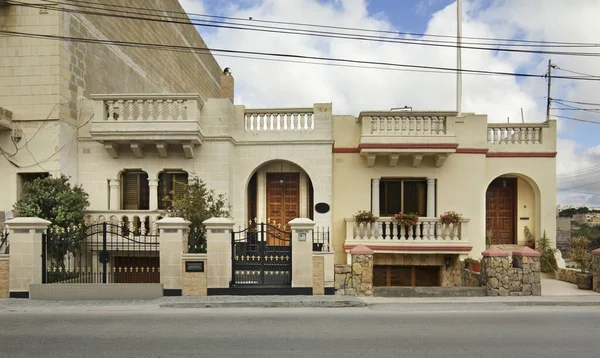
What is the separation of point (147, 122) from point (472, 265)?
463 inches

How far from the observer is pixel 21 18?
11453 mm

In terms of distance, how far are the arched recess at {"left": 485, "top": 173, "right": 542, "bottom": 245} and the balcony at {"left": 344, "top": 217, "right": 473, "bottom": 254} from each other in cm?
243

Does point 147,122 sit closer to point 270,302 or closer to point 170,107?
point 170,107

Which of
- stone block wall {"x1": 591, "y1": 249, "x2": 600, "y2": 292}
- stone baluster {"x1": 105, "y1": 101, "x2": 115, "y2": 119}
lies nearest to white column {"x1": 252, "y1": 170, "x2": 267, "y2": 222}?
stone baluster {"x1": 105, "y1": 101, "x2": 115, "y2": 119}

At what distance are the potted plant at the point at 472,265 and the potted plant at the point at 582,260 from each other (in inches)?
108

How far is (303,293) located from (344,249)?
4.22 meters

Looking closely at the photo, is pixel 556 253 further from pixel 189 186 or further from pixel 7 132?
pixel 7 132

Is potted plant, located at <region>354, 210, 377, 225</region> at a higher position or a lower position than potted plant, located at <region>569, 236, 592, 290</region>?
higher

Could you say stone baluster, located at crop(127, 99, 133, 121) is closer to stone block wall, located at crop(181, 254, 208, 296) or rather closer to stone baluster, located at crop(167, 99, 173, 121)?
stone baluster, located at crop(167, 99, 173, 121)

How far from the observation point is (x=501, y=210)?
48.0ft

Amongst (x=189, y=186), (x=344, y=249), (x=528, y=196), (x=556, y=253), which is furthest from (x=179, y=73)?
(x=556, y=253)

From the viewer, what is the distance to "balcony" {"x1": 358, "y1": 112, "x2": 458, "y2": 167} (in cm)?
1271

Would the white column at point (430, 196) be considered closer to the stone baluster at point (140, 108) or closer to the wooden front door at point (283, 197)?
the wooden front door at point (283, 197)

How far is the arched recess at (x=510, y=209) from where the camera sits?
1423 centimetres
